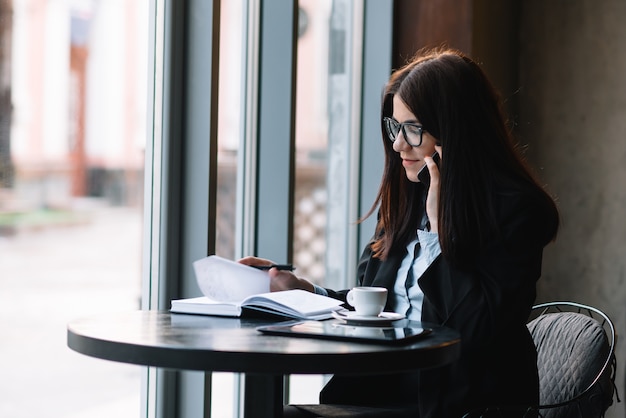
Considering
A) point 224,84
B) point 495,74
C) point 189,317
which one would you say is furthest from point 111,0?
point 495,74

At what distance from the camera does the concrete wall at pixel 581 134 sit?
348cm

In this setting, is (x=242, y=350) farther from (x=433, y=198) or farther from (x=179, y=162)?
(x=179, y=162)

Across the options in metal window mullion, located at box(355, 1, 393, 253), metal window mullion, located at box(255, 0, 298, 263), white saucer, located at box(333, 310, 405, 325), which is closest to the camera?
white saucer, located at box(333, 310, 405, 325)

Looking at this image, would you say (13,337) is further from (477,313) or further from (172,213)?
(477,313)

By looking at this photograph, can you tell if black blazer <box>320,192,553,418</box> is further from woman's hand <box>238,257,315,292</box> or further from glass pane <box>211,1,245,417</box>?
glass pane <box>211,1,245,417</box>

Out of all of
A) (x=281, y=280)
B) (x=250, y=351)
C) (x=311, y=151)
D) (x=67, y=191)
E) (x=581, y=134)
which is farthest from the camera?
(x=581, y=134)

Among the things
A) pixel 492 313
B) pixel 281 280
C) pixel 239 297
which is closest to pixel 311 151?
pixel 281 280

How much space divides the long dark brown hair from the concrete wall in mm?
1820

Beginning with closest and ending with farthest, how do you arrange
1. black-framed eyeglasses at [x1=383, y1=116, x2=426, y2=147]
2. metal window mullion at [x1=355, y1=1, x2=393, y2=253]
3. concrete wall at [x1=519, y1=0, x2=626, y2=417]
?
black-framed eyeglasses at [x1=383, y1=116, x2=426, y2=147] < metal window mullion at [x1=355, y1=1, x2=393, y2=253] < concrete wall at [x1=519, y1=0, x2=626, y2=417]

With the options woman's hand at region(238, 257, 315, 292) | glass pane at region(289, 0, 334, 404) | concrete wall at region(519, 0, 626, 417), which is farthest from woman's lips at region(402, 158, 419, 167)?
concrete wall at region(519, 0, 626, 417)

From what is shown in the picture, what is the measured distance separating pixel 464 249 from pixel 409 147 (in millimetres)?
318

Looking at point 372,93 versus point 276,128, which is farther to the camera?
point 372,93

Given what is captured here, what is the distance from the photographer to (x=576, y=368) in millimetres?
1903

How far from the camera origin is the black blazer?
1652mm
